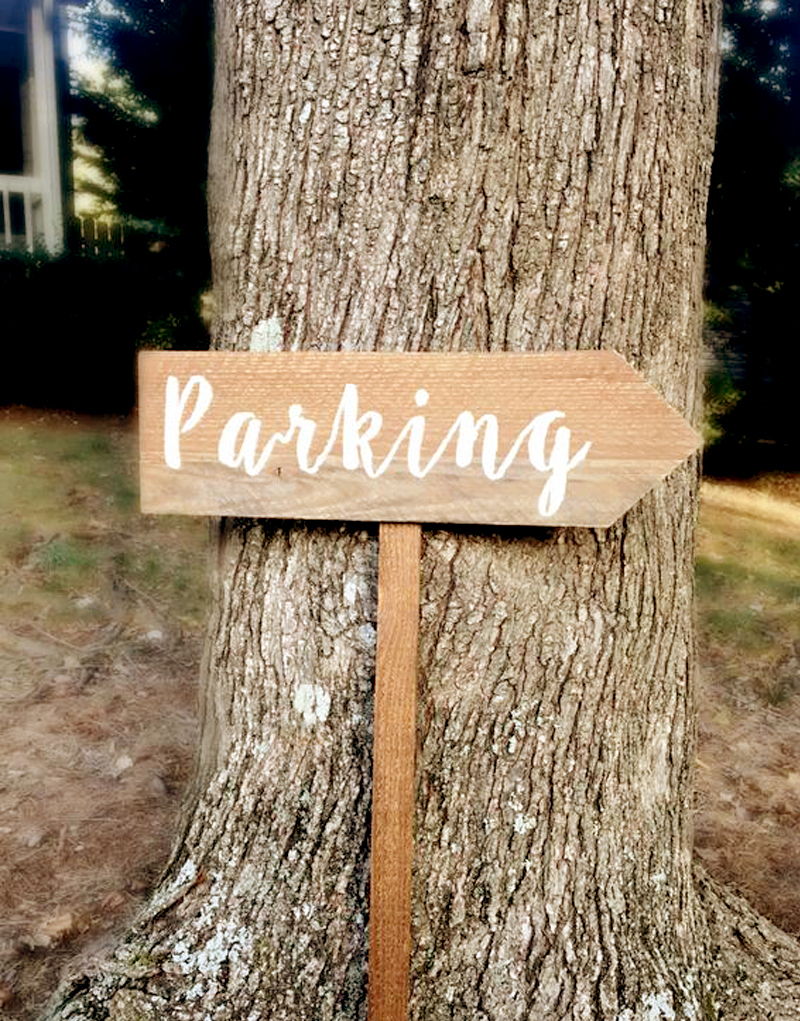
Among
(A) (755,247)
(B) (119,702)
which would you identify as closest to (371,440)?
(B) (119,702)

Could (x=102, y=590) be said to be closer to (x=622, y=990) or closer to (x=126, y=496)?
(x=126, y=496)

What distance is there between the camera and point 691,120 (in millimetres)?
1718

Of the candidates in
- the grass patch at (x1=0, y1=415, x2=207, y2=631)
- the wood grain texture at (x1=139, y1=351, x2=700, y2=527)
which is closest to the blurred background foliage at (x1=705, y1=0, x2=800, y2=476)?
the grass patch at (x1=0, y1=415, x2=207, y2=631)

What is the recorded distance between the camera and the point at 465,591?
1.69 metres

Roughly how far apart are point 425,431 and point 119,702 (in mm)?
2601

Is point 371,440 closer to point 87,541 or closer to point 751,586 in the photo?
point 87,541

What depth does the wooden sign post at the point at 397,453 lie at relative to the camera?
146 cm

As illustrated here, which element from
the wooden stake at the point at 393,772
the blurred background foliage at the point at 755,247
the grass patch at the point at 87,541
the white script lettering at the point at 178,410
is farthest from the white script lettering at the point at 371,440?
the blurred background foliage at the point at 755,247

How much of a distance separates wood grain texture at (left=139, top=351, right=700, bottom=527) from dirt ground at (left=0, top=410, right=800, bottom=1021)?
1468mm

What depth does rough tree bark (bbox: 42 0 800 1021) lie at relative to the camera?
5.26ft

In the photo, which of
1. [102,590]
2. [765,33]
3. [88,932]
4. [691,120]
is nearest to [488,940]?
[88,932]

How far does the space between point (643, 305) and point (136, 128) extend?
6.23m

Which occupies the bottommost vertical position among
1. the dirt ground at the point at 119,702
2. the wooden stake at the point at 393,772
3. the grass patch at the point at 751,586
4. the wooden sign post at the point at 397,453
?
the grass patch at the point at 751,586

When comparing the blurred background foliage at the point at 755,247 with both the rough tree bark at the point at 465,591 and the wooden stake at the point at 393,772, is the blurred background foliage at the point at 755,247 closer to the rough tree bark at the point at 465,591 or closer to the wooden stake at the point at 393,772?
the rough tree bark at the point at 465,591
